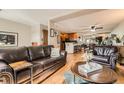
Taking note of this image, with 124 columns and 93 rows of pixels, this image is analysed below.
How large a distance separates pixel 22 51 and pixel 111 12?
2.06 metres

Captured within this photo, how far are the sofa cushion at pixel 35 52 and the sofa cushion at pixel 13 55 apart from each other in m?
0.13

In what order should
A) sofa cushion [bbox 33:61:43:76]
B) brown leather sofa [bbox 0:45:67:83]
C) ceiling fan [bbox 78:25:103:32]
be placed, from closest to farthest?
1. brown leather sofa [bbox 0:45:67:83]
2. sofa cushion [bbox 33:61:43:76]
3. ceiling fan [bbox 78:25:103:32]

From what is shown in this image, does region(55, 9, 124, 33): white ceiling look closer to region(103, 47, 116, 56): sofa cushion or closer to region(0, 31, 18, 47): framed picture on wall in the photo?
region(103, 47, 116, 56): sofa cushion

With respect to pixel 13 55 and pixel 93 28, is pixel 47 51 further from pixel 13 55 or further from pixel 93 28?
pixel 93 28

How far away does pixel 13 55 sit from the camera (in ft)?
7.01

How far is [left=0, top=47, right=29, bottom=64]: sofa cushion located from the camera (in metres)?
1.96

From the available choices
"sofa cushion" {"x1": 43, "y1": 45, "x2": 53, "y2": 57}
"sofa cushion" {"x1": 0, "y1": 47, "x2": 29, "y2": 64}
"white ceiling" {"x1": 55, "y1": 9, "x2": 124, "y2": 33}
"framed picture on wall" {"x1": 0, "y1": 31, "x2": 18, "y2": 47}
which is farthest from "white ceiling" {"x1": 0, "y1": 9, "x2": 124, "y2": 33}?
"sofa cushion" {"x1": 43, "y1": 45, "x2": 53, "y2": 57}

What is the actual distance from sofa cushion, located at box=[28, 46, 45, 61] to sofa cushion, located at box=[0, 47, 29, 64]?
0.44ft

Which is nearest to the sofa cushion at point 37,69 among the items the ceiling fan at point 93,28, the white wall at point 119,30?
the ceiling fan at point 93,28

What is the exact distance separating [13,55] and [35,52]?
729mm

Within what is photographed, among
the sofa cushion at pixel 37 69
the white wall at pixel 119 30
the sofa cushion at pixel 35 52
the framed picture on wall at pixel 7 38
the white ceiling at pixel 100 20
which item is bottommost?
the sofa cushion at pixel 37 69

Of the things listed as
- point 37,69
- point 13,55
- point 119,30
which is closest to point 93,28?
point 119,30

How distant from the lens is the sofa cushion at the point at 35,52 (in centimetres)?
262

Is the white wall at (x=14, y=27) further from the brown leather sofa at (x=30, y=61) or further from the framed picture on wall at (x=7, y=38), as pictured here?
the brown leather sofa at (x=30, y=61)
